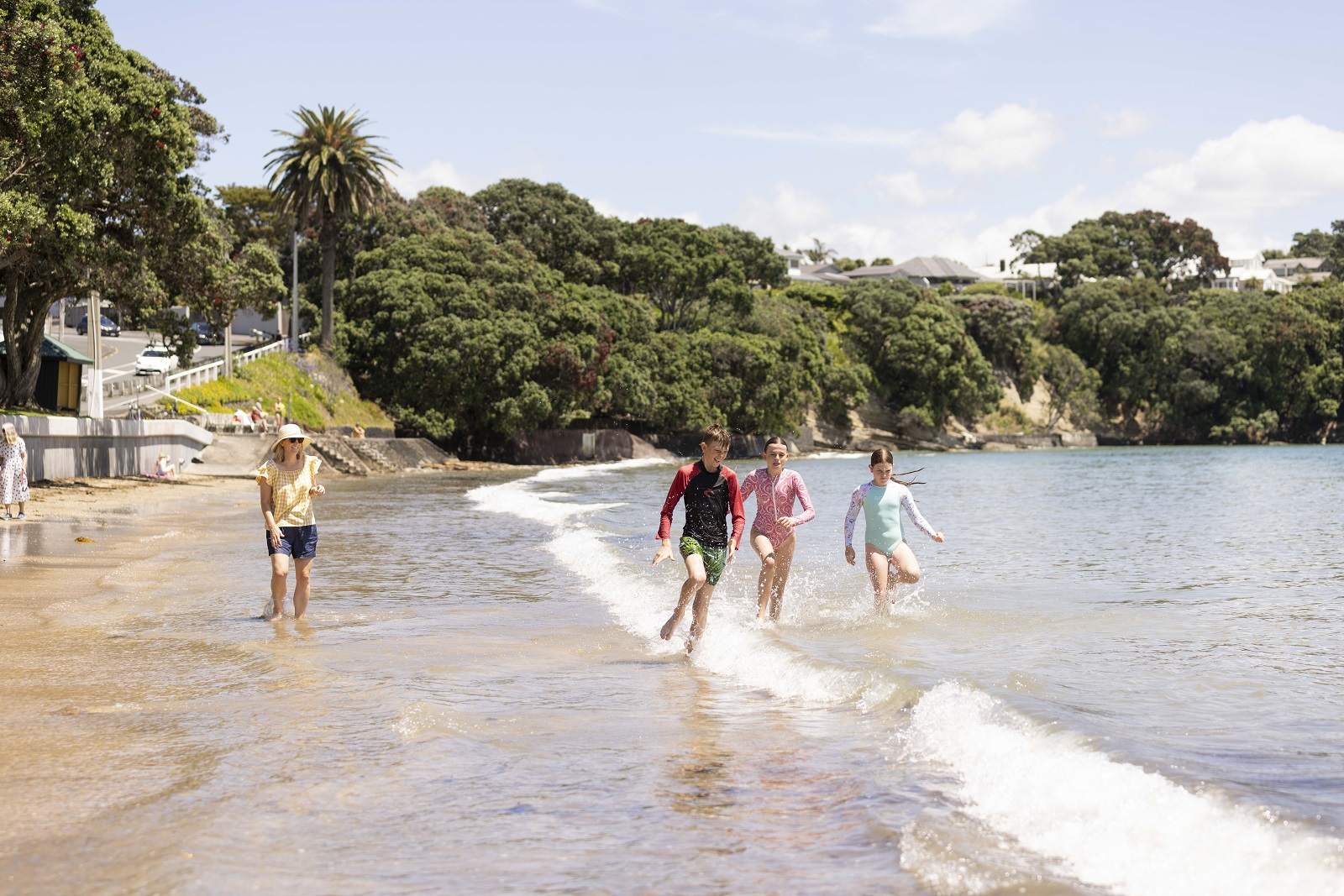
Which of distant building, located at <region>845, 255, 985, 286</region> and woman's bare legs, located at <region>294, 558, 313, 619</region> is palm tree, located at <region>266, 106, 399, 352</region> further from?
distant building, located at <region>845, 255, 985, 286</region>

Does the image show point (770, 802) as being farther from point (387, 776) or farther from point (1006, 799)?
point (387, 776)

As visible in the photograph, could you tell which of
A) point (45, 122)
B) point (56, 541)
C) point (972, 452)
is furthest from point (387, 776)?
point (972, 452)

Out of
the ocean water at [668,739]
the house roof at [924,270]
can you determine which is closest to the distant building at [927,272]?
the house roof at [924,270]

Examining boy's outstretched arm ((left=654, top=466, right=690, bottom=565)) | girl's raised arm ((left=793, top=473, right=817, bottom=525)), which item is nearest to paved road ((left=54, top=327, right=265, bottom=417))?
girl's raised arm ((left=793, top=473, right=817, bottom=525))

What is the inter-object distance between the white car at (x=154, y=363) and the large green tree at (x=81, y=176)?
17.4 meters

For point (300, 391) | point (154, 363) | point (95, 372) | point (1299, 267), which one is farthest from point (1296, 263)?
point (95, 372)

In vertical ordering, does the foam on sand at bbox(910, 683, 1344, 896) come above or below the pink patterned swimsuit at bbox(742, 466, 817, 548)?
below

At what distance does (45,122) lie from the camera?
20734 millimetres

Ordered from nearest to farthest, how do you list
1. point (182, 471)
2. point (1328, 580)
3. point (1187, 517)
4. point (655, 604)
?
1. point (655, 604)
2. point (1328, 580)
3. point (1187, 517)
4. point (182, 471)

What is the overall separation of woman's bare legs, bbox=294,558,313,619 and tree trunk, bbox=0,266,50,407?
2470 cm

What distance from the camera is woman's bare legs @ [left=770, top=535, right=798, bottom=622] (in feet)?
35.6

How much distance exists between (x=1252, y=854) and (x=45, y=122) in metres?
22.2

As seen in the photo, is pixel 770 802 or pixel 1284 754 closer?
pixel 770 802

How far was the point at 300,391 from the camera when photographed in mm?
53344
